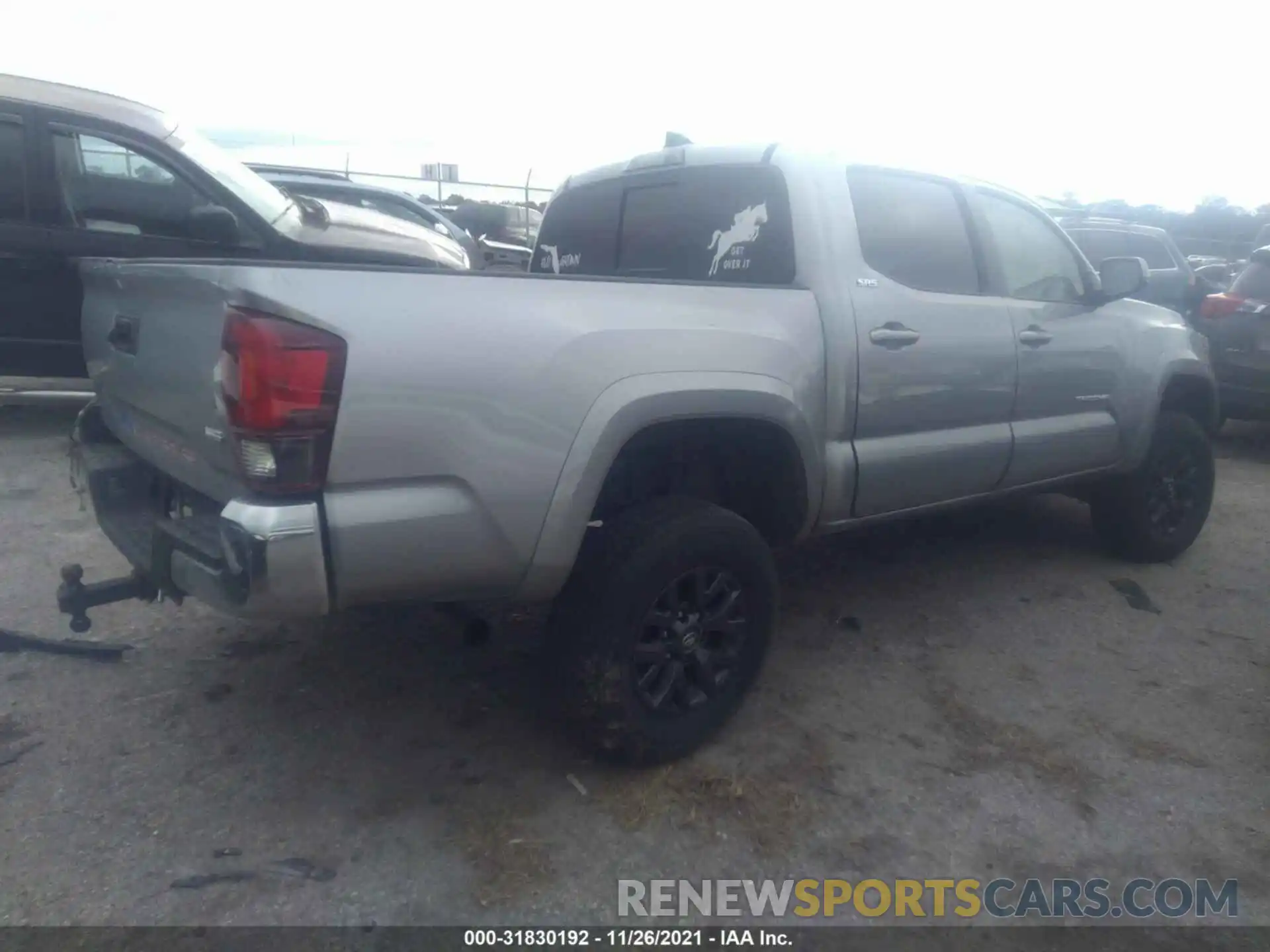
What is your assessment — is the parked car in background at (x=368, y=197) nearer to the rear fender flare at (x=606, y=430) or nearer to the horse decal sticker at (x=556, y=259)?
the horse decal sticker at (x=556, y=259)

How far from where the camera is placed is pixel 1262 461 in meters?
7.69

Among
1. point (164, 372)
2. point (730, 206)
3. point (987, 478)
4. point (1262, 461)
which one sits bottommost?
point (1262, 461)

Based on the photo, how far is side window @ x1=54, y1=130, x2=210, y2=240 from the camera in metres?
5.77

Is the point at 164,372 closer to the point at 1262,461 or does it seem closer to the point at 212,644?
the point at 212,644

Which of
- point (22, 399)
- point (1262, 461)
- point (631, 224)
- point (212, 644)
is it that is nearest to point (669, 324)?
point (631, 224)

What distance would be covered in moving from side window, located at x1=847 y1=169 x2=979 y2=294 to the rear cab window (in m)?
0.33

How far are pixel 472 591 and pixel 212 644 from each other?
5.33 ft

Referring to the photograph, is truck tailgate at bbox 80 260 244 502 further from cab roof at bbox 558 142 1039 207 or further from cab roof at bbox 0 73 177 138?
cab roof at bbox 0 73 177 138

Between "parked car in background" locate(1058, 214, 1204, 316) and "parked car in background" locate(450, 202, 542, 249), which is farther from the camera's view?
"parked car in background" locate(450, 202, 542, 249)

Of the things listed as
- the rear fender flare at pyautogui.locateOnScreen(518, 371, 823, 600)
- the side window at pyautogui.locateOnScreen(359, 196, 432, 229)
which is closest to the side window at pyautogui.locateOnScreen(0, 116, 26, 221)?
the side window at pyautogui.locateOnScreen(359, 196, 432, 229)

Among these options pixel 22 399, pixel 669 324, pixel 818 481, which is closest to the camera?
pixel 669 324

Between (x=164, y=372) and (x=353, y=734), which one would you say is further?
(x=353, y=734)

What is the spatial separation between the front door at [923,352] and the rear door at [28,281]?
469 cm
